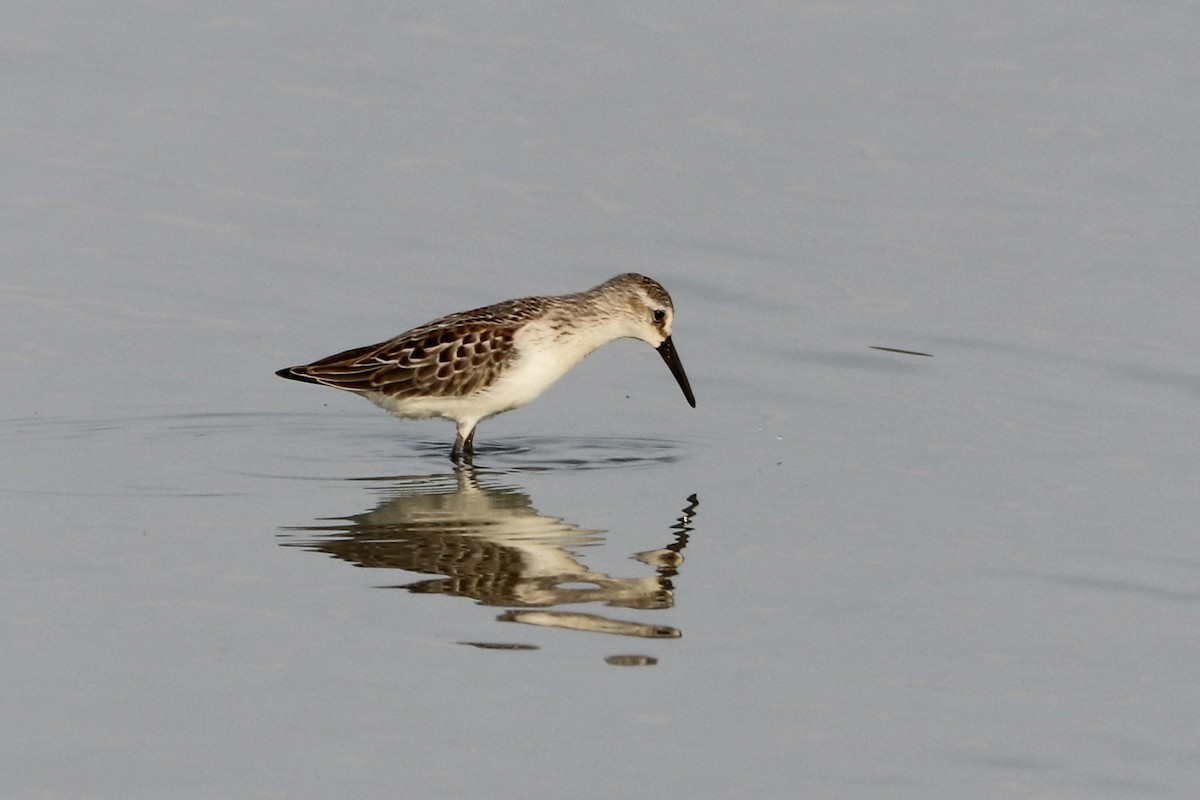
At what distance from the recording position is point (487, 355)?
1463 centimetres

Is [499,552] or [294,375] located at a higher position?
[294,375]

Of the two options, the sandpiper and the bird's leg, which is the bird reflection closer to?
the bird's leg

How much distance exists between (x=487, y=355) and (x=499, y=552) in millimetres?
3152

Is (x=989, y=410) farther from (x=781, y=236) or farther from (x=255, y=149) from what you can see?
(x=255, y=149)

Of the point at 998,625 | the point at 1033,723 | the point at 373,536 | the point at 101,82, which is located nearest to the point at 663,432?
the point at 373,536

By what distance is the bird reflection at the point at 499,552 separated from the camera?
10656 mm

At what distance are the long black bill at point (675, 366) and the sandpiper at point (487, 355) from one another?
24 cm

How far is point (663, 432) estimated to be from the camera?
15102 millimetres

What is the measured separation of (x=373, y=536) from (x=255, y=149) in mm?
10732

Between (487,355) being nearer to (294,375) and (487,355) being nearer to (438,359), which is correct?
(438,359)

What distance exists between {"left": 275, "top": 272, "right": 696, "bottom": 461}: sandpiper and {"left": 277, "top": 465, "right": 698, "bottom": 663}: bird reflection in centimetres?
121

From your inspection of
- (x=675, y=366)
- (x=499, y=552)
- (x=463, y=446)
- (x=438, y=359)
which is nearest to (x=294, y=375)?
(x=438, y=359)

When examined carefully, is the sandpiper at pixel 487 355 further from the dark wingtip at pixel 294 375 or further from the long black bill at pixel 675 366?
the long black bill at pixel 675 366

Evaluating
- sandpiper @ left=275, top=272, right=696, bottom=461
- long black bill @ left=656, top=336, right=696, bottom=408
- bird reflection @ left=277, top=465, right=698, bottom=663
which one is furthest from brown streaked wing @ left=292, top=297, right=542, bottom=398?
bird reflection @ left=277, top=465, right=698, bottom=663
